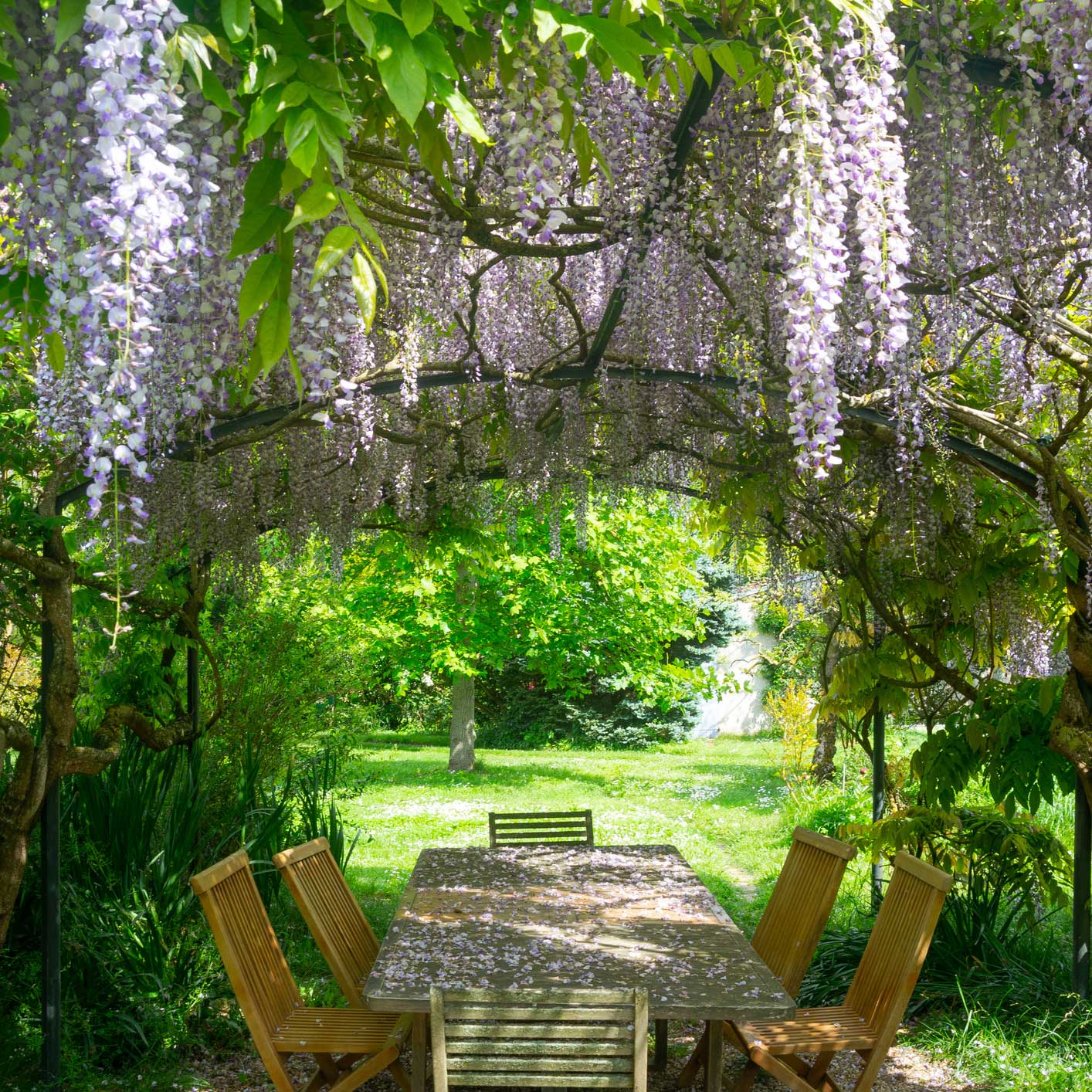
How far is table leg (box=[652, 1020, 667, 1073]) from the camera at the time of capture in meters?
3.53

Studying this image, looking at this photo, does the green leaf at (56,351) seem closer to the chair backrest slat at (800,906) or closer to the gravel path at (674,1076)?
the chair backrest slat at (800,906)

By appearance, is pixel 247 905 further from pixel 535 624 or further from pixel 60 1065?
pixel 535 624

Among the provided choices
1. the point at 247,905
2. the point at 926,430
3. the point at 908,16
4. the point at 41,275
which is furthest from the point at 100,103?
the point at 926,430

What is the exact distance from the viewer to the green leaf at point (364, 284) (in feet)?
4.53

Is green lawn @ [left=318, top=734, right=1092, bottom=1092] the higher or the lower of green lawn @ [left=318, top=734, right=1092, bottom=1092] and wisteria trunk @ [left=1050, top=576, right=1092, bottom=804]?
the lower

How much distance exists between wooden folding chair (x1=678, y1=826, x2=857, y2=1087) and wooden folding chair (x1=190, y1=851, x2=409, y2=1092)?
3.21 ft

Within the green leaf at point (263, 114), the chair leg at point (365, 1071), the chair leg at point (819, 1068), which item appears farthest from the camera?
the chair leg at point (819, 1068)

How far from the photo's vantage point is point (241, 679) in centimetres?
560

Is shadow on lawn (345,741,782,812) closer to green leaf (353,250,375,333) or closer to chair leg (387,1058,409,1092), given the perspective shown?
chair leg (387,1058,409,1092)

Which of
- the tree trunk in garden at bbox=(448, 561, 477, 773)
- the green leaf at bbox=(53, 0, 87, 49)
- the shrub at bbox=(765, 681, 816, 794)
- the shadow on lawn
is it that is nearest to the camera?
the green leaf at bbox=(53, 0, 87, 49)

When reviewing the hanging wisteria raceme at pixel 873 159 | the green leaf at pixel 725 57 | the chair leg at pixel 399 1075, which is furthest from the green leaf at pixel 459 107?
the chair leg at pixel 399 1075

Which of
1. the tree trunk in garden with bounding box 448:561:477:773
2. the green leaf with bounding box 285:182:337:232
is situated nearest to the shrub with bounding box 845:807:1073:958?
the green leaf with bounding box 285:182:337:232

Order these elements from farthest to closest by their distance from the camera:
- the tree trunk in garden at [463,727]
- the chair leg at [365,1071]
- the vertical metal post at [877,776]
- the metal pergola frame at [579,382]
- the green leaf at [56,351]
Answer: the tree trunk in garden at [463,727] < the vertical metal post at [877,776] < the metal pergola frame at [579,382] < the chair leg at [365,1071] < the green leaf at [56,351]

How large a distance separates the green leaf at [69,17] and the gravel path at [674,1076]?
3.07 metres
